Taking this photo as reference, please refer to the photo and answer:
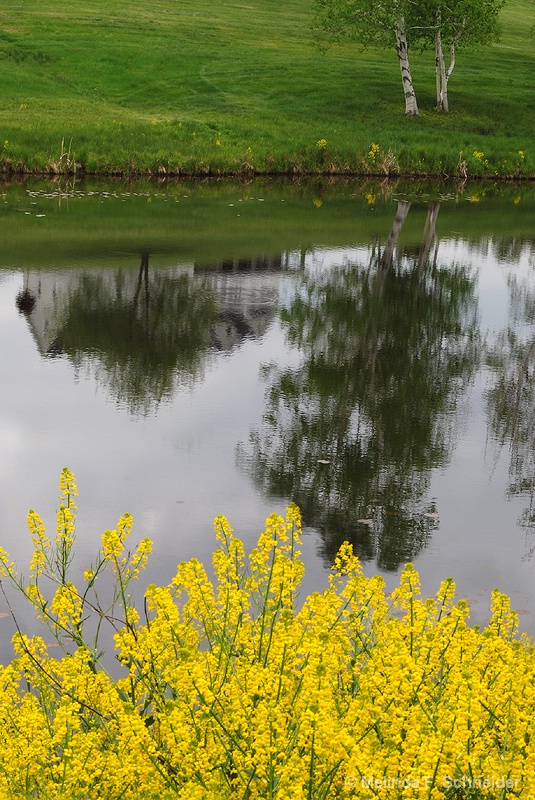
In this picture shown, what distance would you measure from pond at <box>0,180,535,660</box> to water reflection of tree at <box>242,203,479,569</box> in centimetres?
4

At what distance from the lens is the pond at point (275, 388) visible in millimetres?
10961

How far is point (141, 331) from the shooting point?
62.0ft

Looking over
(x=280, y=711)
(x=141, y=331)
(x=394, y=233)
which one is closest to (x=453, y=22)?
(x=394, y=233)

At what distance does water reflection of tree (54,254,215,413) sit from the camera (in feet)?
53.1

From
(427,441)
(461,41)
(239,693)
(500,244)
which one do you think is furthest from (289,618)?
(461,41)

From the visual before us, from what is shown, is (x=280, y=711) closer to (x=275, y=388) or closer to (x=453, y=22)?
(x=275, y=388)

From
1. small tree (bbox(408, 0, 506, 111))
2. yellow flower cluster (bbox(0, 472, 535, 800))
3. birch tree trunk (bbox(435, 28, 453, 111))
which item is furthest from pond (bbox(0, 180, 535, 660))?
birch tree trunk (bbox(435, 28, 453, 111))

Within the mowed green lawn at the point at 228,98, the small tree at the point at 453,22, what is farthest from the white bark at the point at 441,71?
the mowed green lawn at the point at 228,98

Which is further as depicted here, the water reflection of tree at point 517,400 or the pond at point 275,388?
the water reflection of tree at point 517,400

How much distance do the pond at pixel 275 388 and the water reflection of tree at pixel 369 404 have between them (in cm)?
4

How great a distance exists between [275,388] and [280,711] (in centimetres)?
1145

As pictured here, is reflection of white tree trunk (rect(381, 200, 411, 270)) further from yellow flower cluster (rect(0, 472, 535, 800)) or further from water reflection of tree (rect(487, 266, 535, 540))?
yellow flower cluster (rect(0, 472, 535, 800))

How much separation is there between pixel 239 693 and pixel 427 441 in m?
8.91

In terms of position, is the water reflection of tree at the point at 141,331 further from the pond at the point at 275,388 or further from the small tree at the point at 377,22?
the small tree at the point at 377,22
